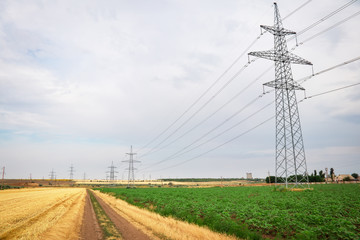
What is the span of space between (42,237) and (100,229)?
357 centimetres

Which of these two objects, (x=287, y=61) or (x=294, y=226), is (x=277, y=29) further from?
(x=294, y=226)

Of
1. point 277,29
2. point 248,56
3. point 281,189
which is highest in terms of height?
point 277,29

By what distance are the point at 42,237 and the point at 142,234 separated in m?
5.76

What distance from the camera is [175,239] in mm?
12680

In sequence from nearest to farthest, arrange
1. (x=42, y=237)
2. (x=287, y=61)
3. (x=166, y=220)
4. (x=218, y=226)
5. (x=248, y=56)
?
(x=42, y=237) → (x=218, y=226) → (x=166, y=220) → (x=248, y=56) → (x=287, y=61)

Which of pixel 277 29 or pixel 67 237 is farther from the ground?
pixel 277 29

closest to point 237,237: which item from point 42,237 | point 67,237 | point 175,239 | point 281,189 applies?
point 175,239

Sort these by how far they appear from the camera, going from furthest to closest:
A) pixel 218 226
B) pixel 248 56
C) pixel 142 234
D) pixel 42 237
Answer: pixel 248 56
pixel 218 226
pixel 142 234
pixel 42 237

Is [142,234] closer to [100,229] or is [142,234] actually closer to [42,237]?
[100,229]

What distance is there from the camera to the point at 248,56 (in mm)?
32438

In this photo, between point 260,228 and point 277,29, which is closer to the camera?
point 260,228

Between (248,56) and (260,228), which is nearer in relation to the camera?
(260,228)

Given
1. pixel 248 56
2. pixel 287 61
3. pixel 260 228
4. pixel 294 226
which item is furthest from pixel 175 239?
pixel 287 61

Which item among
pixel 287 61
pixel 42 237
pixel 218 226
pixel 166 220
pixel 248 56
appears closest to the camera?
pixel 42 237
